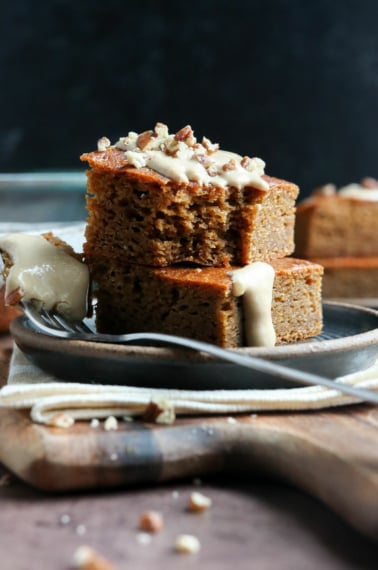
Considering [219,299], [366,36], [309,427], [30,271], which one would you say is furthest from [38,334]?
[366,36]

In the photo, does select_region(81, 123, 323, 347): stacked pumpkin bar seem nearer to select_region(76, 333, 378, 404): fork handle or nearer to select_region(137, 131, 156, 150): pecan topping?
select_region(137, 131, 156, 150): pecan topping

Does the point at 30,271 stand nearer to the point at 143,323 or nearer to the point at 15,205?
A: the point at 143,323

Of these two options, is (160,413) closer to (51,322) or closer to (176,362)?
(176,362)

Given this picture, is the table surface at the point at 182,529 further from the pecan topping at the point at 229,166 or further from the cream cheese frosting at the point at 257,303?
the pecan topping at the point at 229,166

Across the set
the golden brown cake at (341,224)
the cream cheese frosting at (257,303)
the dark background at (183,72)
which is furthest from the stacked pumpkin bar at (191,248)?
the dark background at (183,72)

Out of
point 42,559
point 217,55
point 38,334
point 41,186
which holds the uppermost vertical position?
point 217,55

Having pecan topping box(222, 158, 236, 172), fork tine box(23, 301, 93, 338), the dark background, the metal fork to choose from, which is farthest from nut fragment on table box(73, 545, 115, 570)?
the dark background
